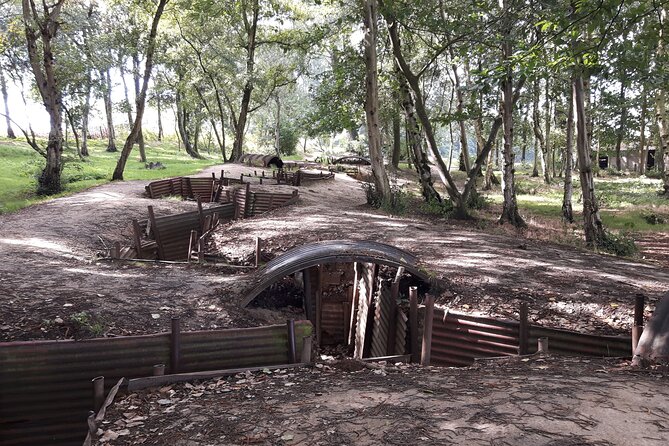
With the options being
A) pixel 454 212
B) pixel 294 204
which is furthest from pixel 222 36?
pixel 454 212

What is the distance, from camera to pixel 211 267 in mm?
10125

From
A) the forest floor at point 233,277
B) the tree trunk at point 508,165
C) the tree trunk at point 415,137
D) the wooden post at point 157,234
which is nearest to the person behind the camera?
the forest floor at point 233,277

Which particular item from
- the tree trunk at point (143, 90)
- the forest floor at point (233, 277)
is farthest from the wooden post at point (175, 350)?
the tree trunk at point (143, 90)

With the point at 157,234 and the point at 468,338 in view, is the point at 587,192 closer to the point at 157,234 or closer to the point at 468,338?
the point at 468,338

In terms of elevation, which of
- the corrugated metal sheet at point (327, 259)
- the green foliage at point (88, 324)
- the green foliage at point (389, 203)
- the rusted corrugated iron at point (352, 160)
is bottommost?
the green foliage at point (88, 324)

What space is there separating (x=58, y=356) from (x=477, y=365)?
4.75 m

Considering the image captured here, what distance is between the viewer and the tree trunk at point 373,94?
17766 mm

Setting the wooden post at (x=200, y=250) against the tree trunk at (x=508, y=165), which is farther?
the tree trunk at (x=508, y=165)

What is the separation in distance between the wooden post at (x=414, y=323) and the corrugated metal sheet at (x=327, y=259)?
1404 mm

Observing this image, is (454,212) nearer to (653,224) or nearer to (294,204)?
(294,204)

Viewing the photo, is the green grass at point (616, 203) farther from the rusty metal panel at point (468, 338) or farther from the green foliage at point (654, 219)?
the rusty metal panel at point (468, 338)

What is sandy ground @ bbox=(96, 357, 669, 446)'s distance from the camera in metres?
3.83

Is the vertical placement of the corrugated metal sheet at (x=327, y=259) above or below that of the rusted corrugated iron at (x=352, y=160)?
below

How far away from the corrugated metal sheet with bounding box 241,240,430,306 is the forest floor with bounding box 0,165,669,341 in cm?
46
